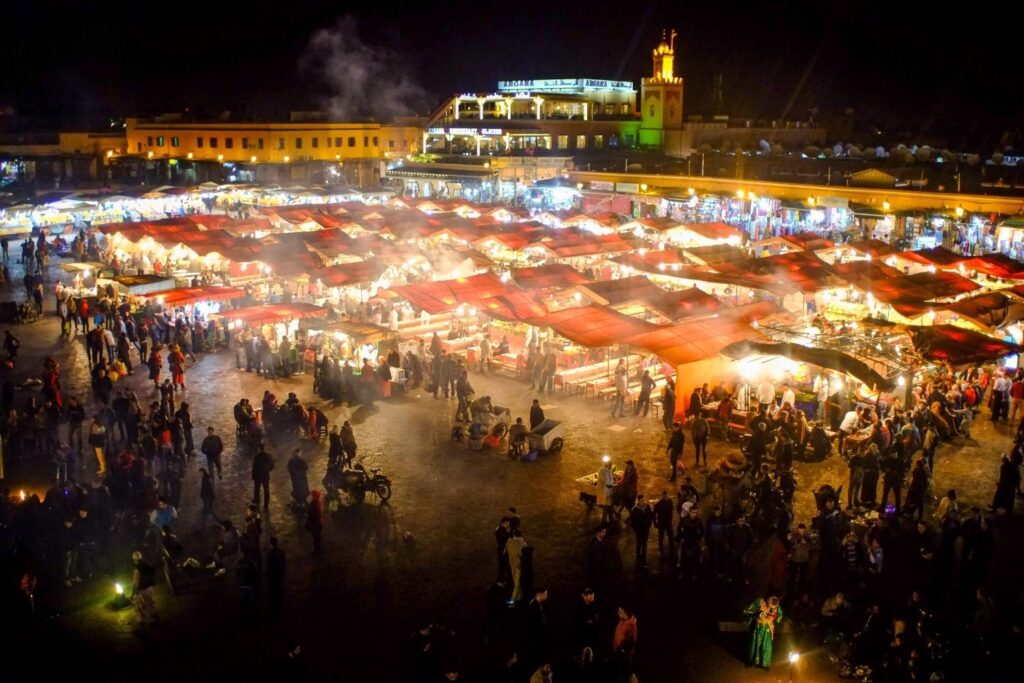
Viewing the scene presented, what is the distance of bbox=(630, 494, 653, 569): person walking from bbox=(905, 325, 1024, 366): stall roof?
6736 mm

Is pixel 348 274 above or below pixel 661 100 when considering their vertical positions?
below

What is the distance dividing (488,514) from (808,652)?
4.07 meters

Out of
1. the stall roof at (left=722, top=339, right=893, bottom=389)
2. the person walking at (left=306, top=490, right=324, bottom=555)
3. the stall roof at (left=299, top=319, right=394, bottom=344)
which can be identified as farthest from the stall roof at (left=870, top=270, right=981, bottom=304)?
the person walking at (left=306, top=490, right=324, bottom=555)

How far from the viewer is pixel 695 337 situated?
13.9 m

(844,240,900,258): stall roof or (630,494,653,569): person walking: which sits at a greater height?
(844,240,900,258): stall roof

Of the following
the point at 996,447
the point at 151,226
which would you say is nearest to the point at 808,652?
the point at 996,447

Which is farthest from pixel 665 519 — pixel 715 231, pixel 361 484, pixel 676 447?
pixel 715 231

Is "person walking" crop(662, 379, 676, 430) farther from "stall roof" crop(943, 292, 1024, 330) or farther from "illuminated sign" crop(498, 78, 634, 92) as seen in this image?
"illuminated sign" crop(498, 78, 634, 92)

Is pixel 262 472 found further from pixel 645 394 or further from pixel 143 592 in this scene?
pixel 645 394

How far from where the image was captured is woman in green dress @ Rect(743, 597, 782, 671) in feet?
23.7

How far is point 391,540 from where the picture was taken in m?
9.62

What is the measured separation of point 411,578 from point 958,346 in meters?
9.52

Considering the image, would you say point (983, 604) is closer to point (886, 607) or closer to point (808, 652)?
point (886, 607)

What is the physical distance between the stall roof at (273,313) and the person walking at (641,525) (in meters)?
9.66
